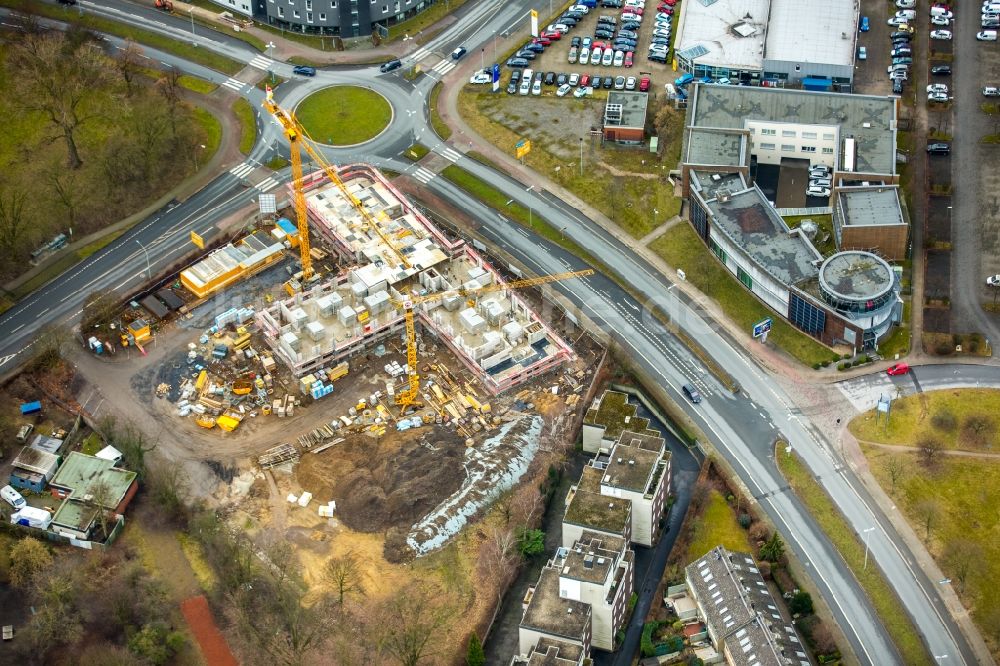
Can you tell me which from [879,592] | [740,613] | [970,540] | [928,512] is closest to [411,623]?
[740,613]

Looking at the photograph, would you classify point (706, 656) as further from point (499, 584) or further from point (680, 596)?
point (499, 584)

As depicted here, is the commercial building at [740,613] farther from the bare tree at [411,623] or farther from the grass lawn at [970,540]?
the bare tree at [411,623]

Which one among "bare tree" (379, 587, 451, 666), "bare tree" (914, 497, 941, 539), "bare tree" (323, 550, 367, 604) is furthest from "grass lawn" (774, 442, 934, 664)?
"bare tree" (323, 550, 367, 604)

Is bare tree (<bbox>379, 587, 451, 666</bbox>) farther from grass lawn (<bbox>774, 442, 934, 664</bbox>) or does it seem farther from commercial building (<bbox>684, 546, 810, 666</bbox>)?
grass lawn (<bbox>774, 442, 934, 664</bbox>)

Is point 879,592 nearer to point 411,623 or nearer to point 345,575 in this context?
point 411,623

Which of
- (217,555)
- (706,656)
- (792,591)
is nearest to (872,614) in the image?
(792,591)

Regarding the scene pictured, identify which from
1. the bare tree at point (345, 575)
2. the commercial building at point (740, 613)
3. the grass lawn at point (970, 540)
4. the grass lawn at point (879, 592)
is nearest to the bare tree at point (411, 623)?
the bare tree at point (345, 575)
